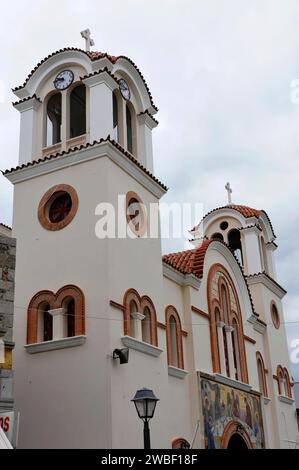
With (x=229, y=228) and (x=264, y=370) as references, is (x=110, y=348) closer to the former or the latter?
(x=264, y=370)

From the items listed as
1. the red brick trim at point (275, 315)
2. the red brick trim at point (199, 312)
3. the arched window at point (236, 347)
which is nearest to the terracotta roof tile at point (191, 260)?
the red brick trim at point (199, 312)

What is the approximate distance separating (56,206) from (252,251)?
37.7 feet

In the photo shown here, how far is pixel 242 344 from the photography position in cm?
2286

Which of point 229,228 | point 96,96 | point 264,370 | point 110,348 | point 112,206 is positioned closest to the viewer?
point 110,348

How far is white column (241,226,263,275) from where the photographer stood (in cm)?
2688

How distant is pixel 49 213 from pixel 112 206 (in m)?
1.90

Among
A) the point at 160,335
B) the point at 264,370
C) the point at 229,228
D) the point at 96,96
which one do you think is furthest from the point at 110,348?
the point at 229,228

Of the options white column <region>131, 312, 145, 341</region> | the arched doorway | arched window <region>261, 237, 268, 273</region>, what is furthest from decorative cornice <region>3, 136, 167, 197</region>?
arched window <region>261, 237, 268, 273</region>

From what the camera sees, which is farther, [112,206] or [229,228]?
[229,228]

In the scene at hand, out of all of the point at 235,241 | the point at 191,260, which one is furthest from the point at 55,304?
the point at 235,241

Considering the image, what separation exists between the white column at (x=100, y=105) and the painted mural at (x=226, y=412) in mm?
7621

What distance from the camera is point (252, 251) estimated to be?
26922mm

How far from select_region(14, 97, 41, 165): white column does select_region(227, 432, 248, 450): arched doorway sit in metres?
10.4

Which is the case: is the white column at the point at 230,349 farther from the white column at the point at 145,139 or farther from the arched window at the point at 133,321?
the white column at the point at 145,139
